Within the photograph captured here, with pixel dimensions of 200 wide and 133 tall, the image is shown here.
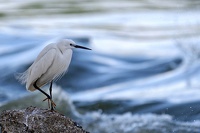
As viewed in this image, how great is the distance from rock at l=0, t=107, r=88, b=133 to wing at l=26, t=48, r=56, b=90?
17.2 inches

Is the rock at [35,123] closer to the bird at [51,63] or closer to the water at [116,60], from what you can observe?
the bird at [51,63]

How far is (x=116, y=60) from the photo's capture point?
1831 cm

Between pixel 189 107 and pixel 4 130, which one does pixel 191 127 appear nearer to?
pixel 189 107

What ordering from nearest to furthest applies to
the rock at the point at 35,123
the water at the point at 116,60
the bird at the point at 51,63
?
the rock at the point at 35,123
the bird at the point at 51,63
the water at the point at 116,60

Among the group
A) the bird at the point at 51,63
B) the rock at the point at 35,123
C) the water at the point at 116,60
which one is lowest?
the rock at the point at 35,123

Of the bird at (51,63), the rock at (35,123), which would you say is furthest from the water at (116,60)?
the rock at (35,123)

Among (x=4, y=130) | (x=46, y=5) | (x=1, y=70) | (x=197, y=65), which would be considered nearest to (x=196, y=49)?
(x=197, y=65)

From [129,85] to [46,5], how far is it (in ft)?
33.6

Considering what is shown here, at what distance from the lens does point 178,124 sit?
10859 mm

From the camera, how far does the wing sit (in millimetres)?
6329

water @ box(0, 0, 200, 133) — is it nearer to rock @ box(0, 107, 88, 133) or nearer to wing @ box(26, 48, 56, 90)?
wing @ box(26, 48, 56, 90)

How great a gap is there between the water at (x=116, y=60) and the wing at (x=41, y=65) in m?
4.37

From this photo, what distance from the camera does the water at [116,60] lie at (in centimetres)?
1222

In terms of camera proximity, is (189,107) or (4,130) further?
(189,107)
